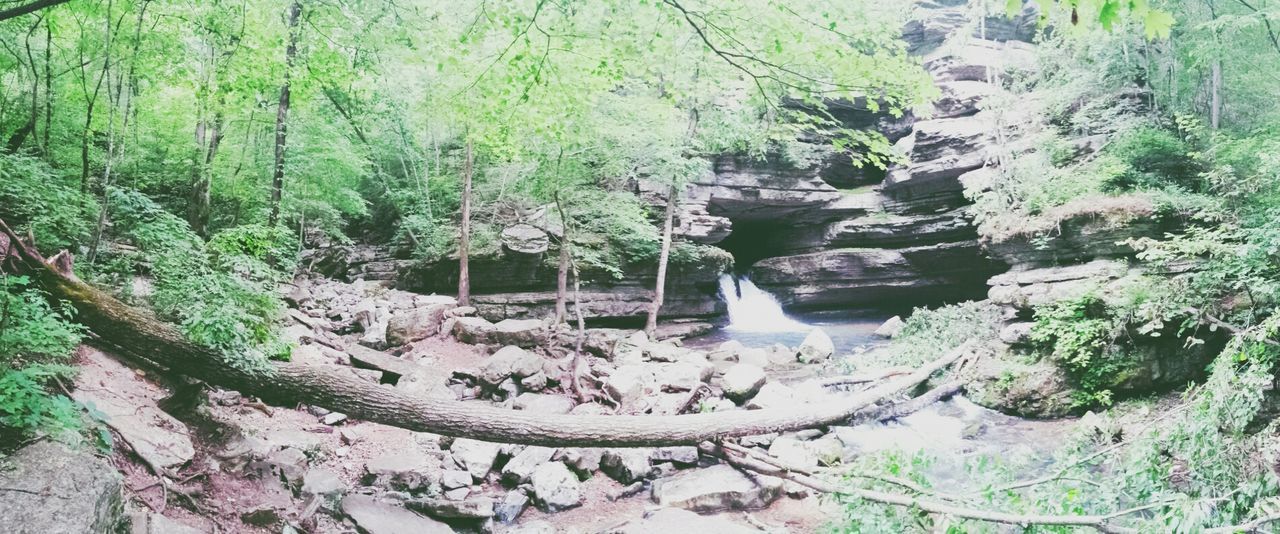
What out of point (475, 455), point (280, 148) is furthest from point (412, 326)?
point (475, 455)

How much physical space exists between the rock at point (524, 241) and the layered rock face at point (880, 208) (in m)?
5.36

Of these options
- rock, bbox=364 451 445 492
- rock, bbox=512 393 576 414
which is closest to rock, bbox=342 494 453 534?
rock, bbox=364 451 445 492

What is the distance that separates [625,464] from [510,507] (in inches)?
62.5

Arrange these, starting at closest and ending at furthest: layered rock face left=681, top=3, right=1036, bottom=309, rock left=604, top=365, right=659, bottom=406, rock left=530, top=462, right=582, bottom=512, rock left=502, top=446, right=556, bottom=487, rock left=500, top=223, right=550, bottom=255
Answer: rock left=530, top=462, right=582, bottom=512 < rock left=502, top=446, right=556, bottom=487 < rock left=604, top=365, right=659, bottom=406 < rock left=500, top=223, right=550, bottom=255 < layered rock face left=681, top=3, right=1036, bottom=309

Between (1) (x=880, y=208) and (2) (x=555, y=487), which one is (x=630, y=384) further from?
(1) (x=880, y=208)

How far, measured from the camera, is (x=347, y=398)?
5.68 meters

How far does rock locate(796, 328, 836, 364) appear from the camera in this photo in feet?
45.3

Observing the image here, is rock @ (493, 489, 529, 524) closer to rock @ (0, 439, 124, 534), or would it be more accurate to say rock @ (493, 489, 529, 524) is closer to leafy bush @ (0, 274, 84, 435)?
rock @ (0, 439, 124, 534)

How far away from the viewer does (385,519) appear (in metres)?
5.24

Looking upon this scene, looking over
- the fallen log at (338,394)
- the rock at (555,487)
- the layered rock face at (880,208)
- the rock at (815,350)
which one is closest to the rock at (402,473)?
the fallen log at (338,394)

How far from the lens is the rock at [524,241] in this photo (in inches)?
593

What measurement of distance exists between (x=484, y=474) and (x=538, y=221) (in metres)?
9.46

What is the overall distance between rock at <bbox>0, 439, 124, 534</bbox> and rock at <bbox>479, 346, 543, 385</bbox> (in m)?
5.90

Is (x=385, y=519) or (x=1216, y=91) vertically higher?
(x=1216, y=91)
